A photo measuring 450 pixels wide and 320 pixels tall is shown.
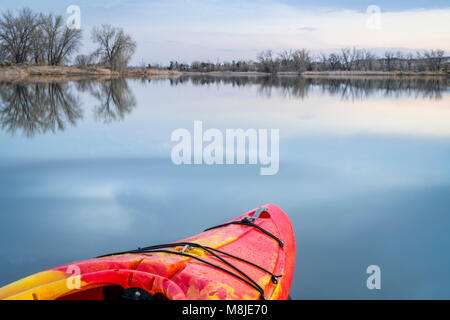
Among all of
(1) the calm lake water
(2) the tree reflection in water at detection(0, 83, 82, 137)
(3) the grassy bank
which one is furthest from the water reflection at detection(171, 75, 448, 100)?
(3) the grassy bank

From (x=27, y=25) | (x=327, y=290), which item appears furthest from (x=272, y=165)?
(x=27, y=25)

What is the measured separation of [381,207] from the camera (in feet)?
14.3

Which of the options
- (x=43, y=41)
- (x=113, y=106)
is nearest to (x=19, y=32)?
(x=43, y=41)

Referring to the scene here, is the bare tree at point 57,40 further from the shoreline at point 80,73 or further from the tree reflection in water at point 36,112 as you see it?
the tree reflection in water at point 36,112

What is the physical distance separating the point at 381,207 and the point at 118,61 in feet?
108

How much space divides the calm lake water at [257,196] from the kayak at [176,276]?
0.48 m

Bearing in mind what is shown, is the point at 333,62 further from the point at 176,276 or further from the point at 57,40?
the point at 176,276

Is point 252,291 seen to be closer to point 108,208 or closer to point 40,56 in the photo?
point 108,208

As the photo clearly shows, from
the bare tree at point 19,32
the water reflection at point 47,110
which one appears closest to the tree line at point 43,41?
the bare tree at point 19,32

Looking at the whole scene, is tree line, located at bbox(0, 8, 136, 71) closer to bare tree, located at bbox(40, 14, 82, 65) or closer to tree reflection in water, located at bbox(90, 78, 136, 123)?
bare tree, located at bbox(40, 14, 82, 65)

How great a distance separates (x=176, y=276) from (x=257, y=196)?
278 cm

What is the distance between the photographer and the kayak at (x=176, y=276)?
1.86 m
